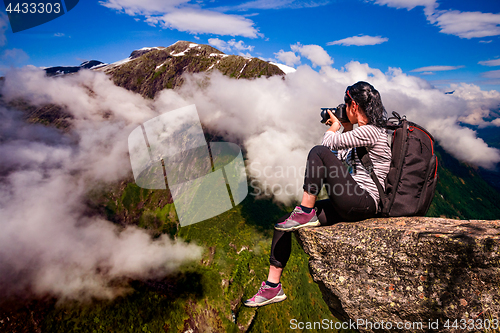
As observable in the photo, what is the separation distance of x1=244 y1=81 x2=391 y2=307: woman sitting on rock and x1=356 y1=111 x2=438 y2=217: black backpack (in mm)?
140

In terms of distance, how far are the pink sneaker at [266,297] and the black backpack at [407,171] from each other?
3.24 meters

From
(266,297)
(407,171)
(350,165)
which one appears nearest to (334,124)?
(350,165)

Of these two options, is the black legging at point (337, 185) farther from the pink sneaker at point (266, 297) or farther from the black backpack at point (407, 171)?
the pink sneaker at point (266, 297)

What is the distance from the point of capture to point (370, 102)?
458 centimetres

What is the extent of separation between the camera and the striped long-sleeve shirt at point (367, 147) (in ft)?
14.7

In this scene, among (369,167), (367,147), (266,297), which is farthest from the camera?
(266,297)

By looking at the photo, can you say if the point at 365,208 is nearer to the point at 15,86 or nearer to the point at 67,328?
the point at 67,328

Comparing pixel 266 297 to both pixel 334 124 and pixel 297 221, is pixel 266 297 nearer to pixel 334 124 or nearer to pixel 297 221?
pixel 297 221

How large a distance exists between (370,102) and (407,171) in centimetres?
162

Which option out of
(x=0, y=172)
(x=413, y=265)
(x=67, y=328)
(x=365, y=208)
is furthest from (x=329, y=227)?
(x=0, y=172)

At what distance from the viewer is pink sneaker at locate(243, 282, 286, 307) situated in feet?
17.8

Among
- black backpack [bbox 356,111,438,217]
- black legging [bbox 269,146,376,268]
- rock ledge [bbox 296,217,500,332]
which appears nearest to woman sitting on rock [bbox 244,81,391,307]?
black legging [bbox 269,146,376,268]

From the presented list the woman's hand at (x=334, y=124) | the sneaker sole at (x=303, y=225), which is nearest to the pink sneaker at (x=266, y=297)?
the sneaker sole at (x=303, y=225)

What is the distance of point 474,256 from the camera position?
4.00 metres
